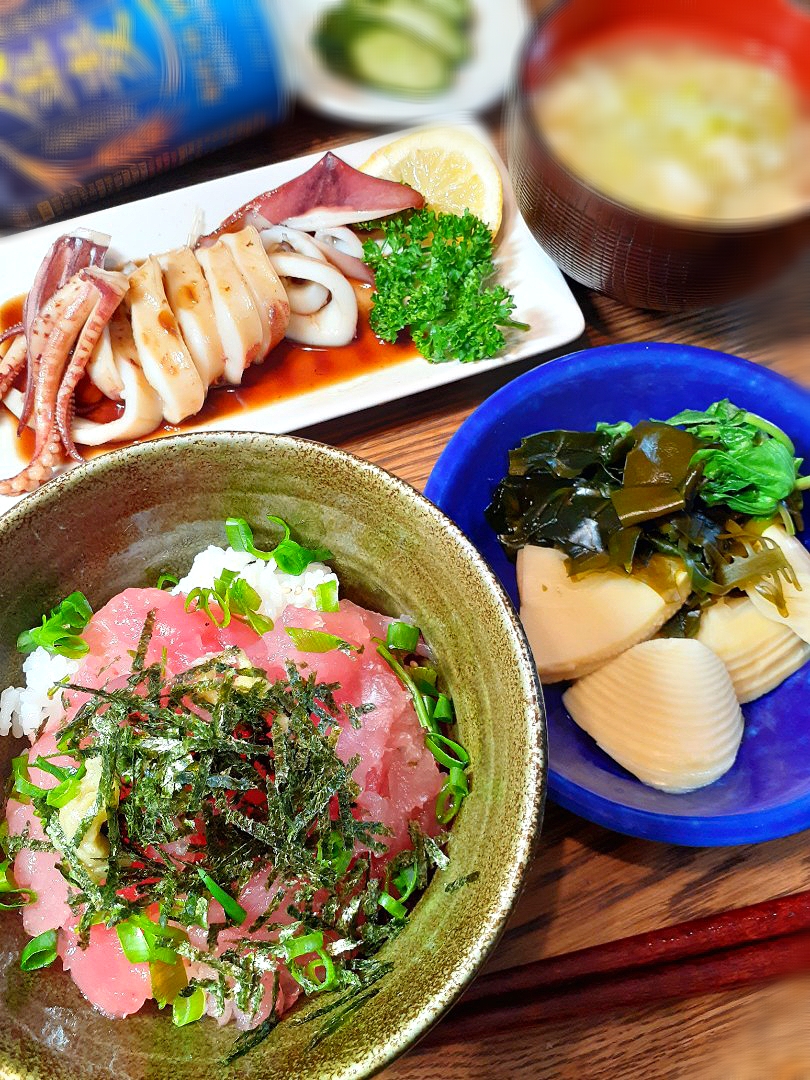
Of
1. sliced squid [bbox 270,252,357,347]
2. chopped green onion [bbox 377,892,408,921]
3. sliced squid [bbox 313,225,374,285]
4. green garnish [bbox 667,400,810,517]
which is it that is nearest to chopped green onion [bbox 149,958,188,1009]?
chopped green onion [bbox 377,892,408,921]

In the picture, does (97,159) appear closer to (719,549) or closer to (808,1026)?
(719,549)

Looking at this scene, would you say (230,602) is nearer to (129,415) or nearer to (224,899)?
(224,899)

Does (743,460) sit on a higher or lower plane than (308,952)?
higher

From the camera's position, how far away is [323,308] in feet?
6.24

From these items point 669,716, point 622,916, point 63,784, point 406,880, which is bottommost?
point 622,916

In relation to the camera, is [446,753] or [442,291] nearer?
[446,753]

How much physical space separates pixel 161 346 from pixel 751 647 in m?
1.30

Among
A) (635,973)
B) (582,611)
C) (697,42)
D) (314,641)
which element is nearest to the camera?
(697,42)

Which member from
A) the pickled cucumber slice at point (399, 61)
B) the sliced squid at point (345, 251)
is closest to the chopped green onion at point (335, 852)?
the pickled cucumber slice at point (399, 61)

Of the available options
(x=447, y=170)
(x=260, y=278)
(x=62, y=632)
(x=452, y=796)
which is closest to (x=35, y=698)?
(x=62, y=632)

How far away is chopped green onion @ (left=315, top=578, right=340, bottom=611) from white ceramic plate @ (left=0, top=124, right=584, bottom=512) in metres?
0.69

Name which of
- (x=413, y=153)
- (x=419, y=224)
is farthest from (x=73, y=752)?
(x=413, y=153)

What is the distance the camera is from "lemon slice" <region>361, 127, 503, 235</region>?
6.37ft

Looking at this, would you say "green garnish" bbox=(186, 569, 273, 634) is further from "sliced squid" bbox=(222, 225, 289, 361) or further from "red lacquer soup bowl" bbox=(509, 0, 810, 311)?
"sliced squid" bbox=(222, 225, 289, 361)
